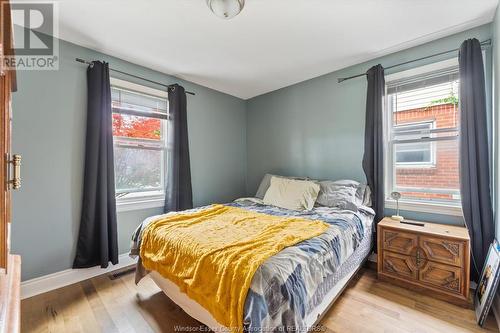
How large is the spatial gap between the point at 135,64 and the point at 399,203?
139 inches

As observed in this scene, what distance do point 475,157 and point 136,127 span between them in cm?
354

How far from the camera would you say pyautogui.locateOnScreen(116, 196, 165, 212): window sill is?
2545 mm

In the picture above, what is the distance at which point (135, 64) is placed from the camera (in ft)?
8.79

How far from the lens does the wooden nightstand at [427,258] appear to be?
178 centimetres

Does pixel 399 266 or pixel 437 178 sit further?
pixel 437 178

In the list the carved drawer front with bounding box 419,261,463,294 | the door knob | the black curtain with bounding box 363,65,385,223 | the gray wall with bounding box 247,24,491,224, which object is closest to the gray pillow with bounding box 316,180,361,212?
the black curtain with bounding box 363,65,385,223

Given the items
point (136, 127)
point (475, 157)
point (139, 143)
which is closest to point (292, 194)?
point (475, 157)

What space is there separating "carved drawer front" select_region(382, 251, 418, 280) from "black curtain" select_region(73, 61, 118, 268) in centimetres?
281

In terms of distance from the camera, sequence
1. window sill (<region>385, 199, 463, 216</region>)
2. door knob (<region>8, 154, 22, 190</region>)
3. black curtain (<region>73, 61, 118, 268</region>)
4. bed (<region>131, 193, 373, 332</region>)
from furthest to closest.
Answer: black curtain (<region>73, 61, 118, 268</region>) < window sill (<region>385, 199, 463, 216</region>) < bed (<region>131, 193, 373, 332</region>) < door knob (<region>8, 154, 22, 190</region>)

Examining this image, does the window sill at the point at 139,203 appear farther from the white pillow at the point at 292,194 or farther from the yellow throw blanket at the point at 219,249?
the white pillow at the point at 292,194

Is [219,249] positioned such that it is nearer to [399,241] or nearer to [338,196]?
[338,196]

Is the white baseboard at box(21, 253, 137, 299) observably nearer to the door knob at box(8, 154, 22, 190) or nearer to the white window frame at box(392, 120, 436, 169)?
the door knob at box(8, 154, 22, 190)

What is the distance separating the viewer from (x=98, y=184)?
2.29 m

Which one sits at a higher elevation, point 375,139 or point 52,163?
point 375,139
